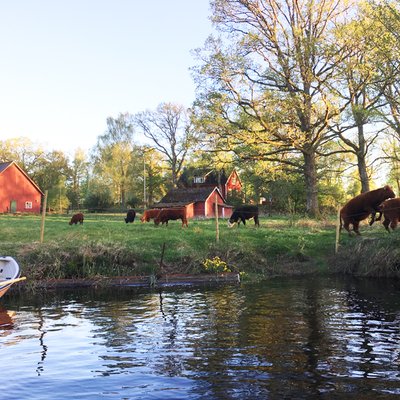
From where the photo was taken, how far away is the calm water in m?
6.60

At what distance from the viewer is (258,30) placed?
34344 millimetres

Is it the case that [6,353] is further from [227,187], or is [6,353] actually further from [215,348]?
[227,187]

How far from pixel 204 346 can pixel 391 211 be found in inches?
594

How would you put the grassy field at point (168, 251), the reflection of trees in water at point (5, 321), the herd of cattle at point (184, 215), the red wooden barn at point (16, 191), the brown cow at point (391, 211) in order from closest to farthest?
the reflection of trees in water at point (5, 321) → the grassy field at point (168, 251) → the brown cow at point (391, 211) → the herd of cattle at point (184, 215) → the red wooden barn at point (16, 191)

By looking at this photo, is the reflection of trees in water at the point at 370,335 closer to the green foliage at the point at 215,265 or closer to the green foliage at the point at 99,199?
the green foliage at the point at 215,265

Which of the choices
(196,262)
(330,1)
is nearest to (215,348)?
(196,262)

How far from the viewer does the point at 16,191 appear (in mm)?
58062

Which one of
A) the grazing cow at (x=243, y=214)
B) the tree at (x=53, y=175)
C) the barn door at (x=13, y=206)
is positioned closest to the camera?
the grazing cow at (x=243, y=214)

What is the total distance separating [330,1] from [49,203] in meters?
55.2

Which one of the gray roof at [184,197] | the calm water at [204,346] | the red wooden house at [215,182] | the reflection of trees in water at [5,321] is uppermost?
the red wooden house at [215,182]

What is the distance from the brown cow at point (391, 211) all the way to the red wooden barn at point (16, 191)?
1862 inches

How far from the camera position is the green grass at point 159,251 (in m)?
17.2

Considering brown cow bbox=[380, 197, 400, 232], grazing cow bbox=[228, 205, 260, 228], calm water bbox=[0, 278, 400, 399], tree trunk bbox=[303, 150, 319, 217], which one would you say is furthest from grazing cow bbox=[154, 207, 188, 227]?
calm water bbox=[0, 278, 400, 399]

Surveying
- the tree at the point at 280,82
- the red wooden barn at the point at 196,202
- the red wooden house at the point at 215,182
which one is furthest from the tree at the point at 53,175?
the tree at the point at 280,82
